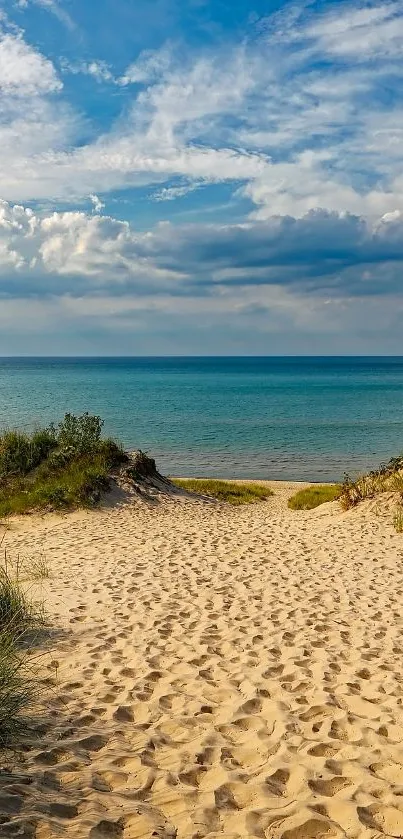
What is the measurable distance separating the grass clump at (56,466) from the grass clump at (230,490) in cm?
441

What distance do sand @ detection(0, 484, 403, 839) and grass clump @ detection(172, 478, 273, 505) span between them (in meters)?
12.0

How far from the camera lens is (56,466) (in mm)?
20891

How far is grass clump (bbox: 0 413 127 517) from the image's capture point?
1842 centimetres

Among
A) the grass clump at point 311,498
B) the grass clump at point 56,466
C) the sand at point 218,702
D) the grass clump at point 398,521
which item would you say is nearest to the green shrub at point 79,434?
the grass clump at point 56,466

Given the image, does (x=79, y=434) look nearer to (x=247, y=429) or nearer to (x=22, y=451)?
(x=22, y=451)

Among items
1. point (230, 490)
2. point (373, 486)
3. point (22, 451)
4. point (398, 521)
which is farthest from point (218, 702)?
point (230, 490)

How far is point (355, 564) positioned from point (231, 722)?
7.41 m

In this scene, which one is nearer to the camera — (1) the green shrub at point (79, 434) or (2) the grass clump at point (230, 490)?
(1) the green shrub at point (79, 434)

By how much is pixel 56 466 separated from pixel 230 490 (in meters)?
8.59

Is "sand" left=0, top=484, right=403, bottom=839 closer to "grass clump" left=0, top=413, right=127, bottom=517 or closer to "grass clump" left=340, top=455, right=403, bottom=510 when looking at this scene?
"grass clump" left=340, top=455, right=403, bottom=510

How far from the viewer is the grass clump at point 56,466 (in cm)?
1842

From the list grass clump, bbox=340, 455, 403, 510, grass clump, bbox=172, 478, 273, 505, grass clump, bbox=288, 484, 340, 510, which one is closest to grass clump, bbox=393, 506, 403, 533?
grass clump, bbox=340, 455, 403, 510

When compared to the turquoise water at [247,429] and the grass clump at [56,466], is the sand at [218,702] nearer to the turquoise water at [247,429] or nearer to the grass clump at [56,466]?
the grass clump at [56,466]

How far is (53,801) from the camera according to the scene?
425 centimetres
